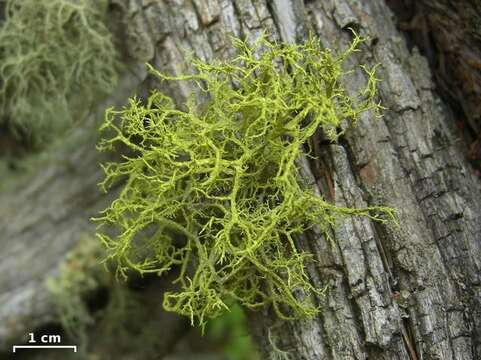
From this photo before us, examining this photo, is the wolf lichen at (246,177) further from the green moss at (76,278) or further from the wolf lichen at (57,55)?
the green moss at (76,278)

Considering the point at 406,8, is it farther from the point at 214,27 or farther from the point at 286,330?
the point at 286,330

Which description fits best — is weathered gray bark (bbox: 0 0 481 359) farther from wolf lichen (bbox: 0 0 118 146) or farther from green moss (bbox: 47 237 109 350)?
green moss (bbox: 47 237 109 350)

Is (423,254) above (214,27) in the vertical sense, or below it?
below

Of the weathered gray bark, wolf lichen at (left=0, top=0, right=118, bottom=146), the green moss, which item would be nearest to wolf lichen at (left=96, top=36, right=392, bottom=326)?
the weathered gray bark

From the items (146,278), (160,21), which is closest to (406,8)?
(160,21)

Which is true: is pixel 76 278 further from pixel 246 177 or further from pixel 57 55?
pixel 246 177

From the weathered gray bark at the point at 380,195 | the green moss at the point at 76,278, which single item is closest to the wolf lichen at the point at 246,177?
the weathered gray bark at the point at 380,195
